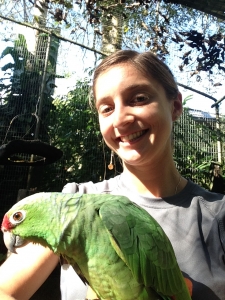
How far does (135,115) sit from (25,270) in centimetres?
63

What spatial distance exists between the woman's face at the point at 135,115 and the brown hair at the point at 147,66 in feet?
0.11

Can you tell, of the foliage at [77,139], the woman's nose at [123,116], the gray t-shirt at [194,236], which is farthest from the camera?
the foliage at [77,139]

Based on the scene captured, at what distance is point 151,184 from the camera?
1122 millimetres

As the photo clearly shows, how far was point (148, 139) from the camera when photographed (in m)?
1.02

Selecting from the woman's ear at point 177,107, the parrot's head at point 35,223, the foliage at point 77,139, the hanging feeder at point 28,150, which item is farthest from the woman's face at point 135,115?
the foliage at point 77,139

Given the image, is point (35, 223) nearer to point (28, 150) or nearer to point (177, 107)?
point (177, 107)

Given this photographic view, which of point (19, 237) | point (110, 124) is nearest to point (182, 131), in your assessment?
point (110, 124)

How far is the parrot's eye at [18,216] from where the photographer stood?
2.63 feet

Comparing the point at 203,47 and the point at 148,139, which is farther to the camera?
the point at 203,47

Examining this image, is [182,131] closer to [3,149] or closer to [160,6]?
[160,6]

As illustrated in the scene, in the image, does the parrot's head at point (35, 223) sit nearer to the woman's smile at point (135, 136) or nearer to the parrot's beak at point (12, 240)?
the parrot's beak at point (12, 240)

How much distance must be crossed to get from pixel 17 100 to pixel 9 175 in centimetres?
78

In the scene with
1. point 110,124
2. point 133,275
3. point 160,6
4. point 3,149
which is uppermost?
point 160,6

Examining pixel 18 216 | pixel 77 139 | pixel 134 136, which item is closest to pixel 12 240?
pixel 18 216
